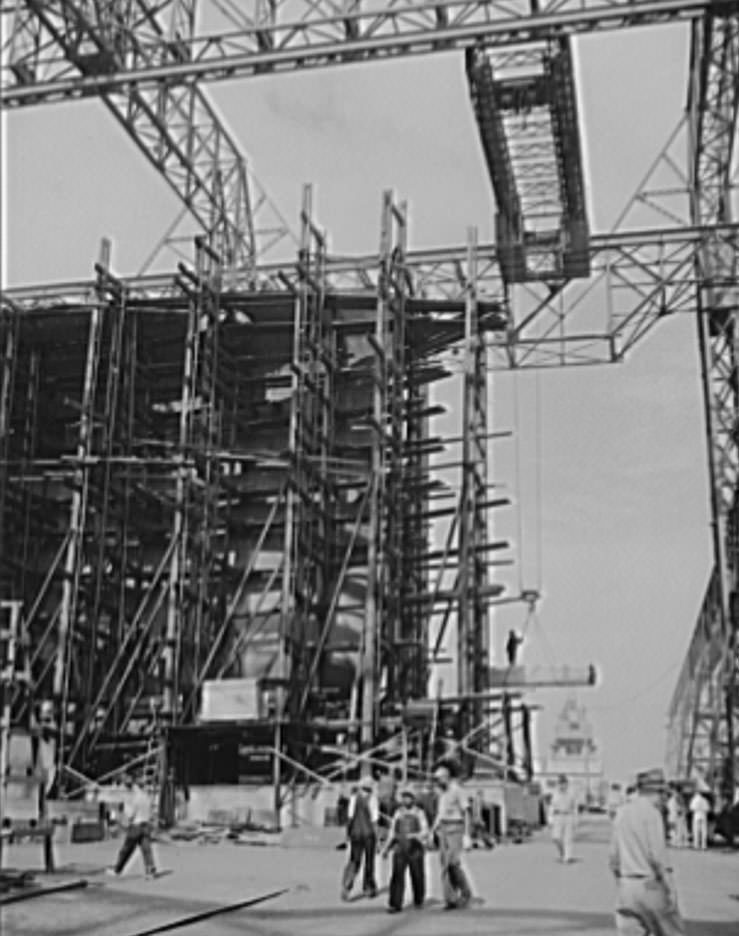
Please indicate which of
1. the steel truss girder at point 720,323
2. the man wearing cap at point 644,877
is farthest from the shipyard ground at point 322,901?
the steel truss girder at point 720,323

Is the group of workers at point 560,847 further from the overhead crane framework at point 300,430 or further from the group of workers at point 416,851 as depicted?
the overhead crane framework at point 300,430

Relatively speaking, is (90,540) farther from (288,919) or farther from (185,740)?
(288,919)

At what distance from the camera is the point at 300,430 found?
28.7m

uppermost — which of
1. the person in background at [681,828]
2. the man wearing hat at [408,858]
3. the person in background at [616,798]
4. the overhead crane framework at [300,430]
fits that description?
the overhead crane framework at [300,430]

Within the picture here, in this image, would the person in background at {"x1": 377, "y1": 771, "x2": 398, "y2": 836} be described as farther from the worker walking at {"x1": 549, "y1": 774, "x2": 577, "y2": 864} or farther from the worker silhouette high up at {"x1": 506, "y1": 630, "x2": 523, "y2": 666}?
the worker silhouette high up at {"x1": 506, "y1": 630, "x2": 523, "y2": 666}

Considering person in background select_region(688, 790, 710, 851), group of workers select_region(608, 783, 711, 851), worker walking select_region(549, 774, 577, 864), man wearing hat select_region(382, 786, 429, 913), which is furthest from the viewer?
group of workers select_region(608, 783, 711, 851)

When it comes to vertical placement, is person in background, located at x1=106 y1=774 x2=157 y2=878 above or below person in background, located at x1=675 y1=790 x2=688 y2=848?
above

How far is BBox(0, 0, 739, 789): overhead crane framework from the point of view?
25.5 meters

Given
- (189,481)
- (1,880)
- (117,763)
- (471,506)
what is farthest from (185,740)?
(1,880)

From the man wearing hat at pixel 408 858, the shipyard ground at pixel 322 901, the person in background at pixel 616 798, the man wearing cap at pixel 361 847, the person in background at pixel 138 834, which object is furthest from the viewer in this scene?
the person in background at pixel 138 834

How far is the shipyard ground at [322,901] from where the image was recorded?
9.19m

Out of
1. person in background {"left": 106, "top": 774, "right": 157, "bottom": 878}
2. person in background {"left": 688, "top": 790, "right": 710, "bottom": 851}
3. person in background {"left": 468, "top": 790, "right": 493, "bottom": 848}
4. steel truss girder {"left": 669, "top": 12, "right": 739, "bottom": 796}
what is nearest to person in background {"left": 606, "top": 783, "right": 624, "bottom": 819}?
person in background {"left": 106, "top": 774, "right": 157, "bottom": 878}

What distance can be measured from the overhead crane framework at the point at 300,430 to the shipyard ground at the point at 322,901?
1008 centimetres

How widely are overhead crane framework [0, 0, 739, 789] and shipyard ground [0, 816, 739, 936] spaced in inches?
397
